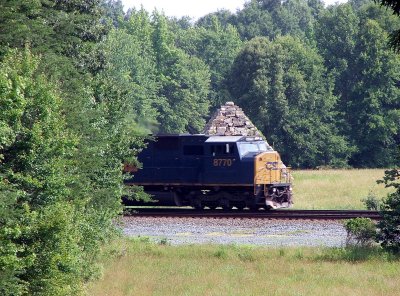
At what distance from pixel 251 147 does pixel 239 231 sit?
28.7 feet

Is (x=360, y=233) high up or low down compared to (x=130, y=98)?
down

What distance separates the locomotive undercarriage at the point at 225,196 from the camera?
109ft

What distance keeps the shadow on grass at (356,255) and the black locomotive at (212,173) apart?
36.8 ft

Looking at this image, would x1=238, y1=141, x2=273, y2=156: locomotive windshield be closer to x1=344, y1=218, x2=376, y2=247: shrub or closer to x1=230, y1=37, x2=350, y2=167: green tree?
x1=344, y1=218, x2=376, y2=247: shrub

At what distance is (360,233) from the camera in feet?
74.1

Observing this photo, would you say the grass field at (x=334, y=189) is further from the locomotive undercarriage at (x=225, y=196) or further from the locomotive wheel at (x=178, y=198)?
the locomotive wheel at (x=178, y=198)

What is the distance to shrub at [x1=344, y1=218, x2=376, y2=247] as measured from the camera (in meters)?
22.5

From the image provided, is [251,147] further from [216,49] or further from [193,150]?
[216,49]

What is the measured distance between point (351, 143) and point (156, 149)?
4106 cm

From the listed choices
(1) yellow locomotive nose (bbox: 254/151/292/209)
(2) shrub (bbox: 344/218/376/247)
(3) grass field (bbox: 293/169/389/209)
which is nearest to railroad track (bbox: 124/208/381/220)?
(1) yellow locomotive nose (bbox: 254/151/292/209)

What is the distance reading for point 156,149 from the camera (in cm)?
3469

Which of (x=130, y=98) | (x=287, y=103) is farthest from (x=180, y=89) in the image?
(x=130, y=98)

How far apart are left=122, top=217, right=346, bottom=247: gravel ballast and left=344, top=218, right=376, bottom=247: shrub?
469mm

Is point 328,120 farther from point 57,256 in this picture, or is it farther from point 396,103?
point 57,256
